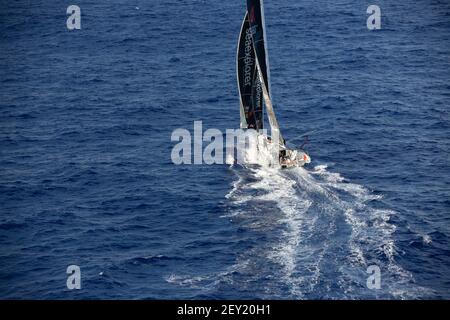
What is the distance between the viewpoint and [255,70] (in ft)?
378

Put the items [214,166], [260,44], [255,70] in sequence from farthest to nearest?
[255,70] < [214,166] < [260,44]

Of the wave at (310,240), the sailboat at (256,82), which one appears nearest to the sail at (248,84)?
the sailboat at (256,82)

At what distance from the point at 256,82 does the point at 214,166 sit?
1394 centimetres

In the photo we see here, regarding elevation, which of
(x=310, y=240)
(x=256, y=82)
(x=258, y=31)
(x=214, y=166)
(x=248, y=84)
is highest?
(x=258, y=31)

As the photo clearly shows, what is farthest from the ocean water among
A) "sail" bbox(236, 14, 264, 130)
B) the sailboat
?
"sail" bbox(236, 14, 264, 130)

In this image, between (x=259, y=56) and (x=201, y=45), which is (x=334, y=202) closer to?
(x=259, y=56)

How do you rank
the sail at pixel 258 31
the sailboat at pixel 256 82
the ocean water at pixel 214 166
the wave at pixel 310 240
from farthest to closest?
the sailboat at pixel 256 82 < the sail at pixel 258 31 < the ocean water at pixel 214 166 < the wave at pixel 310 240

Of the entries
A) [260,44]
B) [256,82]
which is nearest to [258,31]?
[260,44]

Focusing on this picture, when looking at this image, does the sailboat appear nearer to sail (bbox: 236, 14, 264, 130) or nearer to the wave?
sail (bbox: 236, 14, 264, 130)

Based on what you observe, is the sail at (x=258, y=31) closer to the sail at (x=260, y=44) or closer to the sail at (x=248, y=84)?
the sail at (x=260, y=44)

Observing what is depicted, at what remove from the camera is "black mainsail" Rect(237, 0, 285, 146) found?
109m

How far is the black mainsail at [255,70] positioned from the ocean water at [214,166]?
723 cm

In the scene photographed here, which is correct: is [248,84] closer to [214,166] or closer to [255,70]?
[255,70]

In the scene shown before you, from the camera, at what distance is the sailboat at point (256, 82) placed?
109 m
